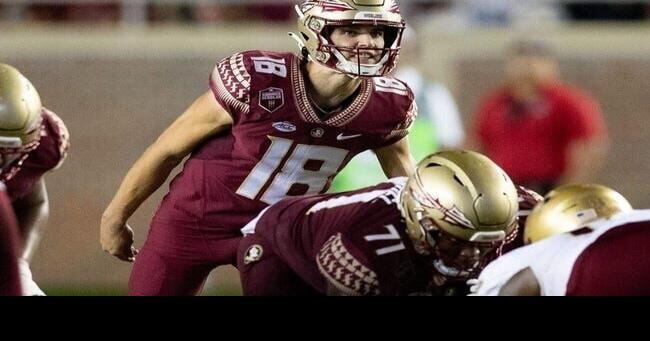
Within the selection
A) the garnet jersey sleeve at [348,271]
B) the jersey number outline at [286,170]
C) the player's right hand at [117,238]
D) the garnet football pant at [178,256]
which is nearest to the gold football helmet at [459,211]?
the garnet jersey sleeve at [348,271]

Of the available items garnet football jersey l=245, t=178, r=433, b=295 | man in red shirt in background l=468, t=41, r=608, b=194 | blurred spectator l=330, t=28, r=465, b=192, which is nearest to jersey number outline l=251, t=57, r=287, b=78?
garnet football jersey l=245, t=178, r=433, b=295

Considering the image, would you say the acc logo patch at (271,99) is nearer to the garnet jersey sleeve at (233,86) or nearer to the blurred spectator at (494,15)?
the garnet jersey sleeve at (233,86)

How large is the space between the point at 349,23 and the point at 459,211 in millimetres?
764

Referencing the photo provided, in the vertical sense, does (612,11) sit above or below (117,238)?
below

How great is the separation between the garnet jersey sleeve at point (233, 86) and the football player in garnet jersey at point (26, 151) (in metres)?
0.62

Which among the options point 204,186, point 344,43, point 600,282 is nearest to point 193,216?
point 204,186

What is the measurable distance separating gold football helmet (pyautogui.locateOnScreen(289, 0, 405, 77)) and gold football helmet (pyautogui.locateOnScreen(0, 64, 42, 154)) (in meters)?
0.90

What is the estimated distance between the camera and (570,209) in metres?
4.10

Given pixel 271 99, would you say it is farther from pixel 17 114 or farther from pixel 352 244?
pixel 17 114

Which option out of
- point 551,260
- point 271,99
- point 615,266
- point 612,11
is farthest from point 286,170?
point 612,11

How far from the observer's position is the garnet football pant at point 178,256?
451cm

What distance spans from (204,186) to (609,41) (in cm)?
627

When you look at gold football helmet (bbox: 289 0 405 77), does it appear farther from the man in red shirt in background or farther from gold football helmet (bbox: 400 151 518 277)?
the man in red shirt in background

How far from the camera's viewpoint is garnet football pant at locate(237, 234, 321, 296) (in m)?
3.97
